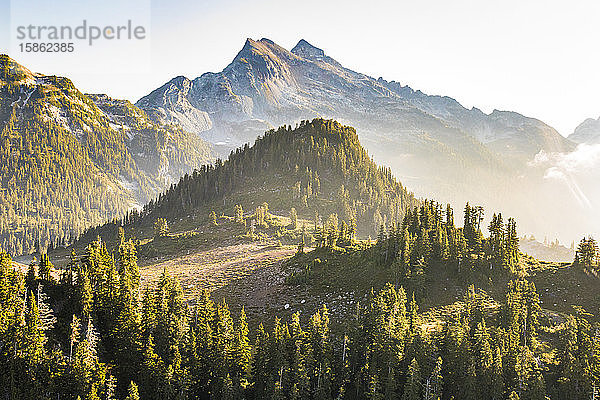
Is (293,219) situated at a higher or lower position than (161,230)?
higher

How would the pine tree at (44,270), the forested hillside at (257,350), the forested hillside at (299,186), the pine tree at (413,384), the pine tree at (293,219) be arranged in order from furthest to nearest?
the forested hillside at (299,186)
the pine tree at (293,219)
the pine tree at (44,270)
the forested hillside at (257,350)
the pine tree at (413,384)

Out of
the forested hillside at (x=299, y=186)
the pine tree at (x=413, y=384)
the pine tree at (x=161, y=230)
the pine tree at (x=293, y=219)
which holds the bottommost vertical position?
the pine tree at (x=413, y=384)

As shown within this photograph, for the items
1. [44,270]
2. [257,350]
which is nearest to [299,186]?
[257,350]

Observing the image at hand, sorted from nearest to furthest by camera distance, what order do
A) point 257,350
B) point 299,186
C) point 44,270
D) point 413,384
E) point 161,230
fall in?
point 413,384 → point 257,350 → point 44,270 → point 161,230 → point 299,186

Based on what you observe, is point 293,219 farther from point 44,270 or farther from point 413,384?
point 413,384

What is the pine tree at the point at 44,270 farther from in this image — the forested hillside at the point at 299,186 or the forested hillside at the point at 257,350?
the forested hillside at the point at 299,186

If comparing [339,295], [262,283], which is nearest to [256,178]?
[262,283]

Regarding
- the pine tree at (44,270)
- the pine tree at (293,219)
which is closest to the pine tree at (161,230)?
the pine tree at (293,219)

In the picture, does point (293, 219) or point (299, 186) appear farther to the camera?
point (299, 186)

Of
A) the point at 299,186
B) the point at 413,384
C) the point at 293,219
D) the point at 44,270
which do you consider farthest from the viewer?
the point at 299,186

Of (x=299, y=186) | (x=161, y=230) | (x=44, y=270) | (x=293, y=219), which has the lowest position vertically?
(x=161, y=230)

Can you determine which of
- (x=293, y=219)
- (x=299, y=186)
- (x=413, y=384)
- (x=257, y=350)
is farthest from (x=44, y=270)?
(x=299, y=186)

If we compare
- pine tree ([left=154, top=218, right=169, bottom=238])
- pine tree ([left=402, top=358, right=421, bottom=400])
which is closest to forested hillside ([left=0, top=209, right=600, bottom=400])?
pine tree ([left=402, top=358, right=421, bottom=400])

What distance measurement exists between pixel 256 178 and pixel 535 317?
131 meters
